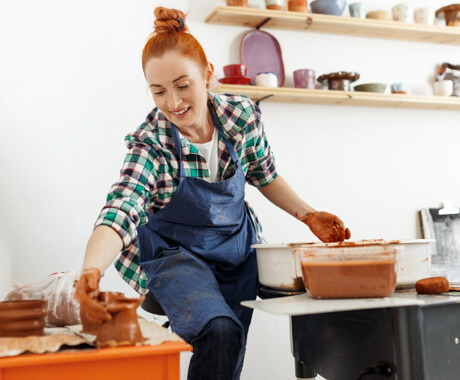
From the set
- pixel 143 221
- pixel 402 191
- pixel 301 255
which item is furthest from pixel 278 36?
pixel 301 255

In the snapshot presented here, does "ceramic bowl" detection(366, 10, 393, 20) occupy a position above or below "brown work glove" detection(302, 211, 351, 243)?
above

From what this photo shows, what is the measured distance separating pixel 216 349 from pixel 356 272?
44cm

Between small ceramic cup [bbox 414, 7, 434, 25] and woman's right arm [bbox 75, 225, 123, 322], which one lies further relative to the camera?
small ceramic cup [bbox 414, 7, 434, 25]

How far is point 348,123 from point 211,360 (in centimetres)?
201

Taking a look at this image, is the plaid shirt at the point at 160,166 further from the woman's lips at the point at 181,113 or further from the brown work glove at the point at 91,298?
the brown work glove at the point at 91,298

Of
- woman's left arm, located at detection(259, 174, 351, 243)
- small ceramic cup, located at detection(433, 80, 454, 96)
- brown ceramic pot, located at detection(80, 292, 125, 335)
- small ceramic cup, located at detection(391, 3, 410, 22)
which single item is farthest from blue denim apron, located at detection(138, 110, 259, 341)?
small ceramic cup, located at detection(433, 80, 454, 96)

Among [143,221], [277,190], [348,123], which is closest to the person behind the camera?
[143,221]

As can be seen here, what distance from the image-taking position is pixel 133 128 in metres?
2.78

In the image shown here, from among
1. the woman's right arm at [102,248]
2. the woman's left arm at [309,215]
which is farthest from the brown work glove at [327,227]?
the woman's right arm at [102,248]

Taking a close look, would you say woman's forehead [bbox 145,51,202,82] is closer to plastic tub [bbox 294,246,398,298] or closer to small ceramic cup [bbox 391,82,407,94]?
plastic tub [bbox 294,246,398,298]

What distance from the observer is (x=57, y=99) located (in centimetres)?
266

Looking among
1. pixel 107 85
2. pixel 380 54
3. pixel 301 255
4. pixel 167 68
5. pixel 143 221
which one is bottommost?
pixel 301 255

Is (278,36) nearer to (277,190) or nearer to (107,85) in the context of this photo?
(107,85)

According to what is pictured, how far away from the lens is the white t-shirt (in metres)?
1.94
